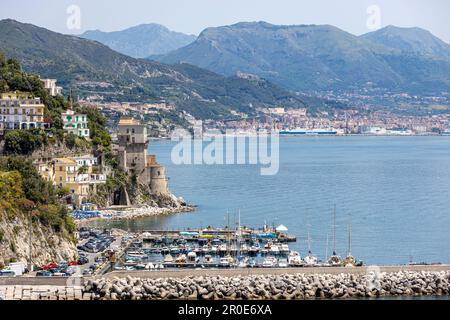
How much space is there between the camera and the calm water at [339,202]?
27603 mm

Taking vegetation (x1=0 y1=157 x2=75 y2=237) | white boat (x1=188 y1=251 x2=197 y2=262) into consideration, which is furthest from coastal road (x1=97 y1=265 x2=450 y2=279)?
white boat (x1=188 y1=251 x2=197 y2=262)

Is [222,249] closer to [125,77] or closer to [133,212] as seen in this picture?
[133,212]

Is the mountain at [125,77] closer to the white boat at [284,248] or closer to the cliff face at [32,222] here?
the white boat at [284,248]

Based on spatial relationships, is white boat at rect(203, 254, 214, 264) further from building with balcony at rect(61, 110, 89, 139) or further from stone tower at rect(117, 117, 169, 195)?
building with balcony at rect(61, 110, 89, 139)

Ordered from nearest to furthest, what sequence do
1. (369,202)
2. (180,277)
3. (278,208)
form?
(180,277) → (278,208) → (369,202)

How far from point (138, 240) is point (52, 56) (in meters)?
94.1

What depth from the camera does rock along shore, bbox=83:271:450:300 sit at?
18453mm

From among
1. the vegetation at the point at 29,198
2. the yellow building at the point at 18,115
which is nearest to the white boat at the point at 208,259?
the vegetation at the point at 29,198

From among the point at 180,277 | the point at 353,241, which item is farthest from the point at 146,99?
the point at 180,277

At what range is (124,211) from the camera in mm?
31641

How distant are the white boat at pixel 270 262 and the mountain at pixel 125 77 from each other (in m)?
73.9

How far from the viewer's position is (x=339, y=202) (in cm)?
3800

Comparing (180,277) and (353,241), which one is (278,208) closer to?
(353,241)

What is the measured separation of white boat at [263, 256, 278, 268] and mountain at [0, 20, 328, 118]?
73.9 metres
